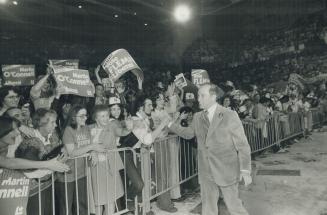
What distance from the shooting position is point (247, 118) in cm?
940

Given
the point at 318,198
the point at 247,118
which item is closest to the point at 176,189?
the point at 318,198

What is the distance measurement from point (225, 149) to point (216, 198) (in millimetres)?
673

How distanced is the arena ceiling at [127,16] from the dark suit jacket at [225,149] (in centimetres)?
1207

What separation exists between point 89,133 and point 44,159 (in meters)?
1.05

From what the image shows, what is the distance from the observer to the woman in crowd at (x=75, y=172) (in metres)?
4.46

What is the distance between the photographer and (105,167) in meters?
4.61

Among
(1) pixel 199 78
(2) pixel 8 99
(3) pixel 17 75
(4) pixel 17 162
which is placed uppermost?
(3) pixel 17 75

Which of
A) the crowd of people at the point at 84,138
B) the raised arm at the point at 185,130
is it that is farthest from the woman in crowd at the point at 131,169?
the raised arm at the point at 185,130

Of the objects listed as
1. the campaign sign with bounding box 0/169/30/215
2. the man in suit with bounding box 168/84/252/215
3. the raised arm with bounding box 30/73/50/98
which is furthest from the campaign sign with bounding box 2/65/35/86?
the man in suit with bounding box 168/84/252/215

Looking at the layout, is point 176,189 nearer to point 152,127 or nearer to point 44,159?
point 152,127

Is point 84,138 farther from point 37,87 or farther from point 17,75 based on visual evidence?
point 17,75

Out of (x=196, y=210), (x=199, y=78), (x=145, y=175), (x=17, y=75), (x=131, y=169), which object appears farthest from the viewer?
(x=199, y=78)

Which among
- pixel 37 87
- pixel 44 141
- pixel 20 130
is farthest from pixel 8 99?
pixel 44 141

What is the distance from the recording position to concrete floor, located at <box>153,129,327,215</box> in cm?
542
